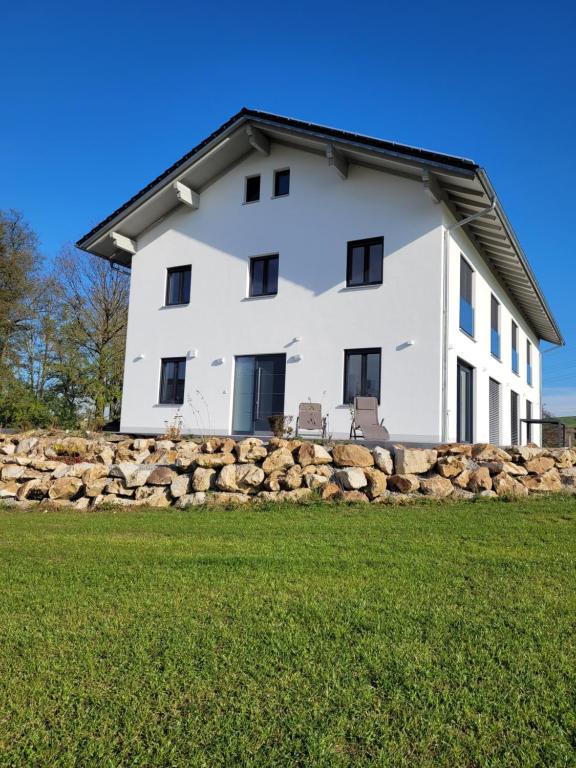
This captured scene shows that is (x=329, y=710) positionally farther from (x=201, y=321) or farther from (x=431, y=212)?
(x=201, y=321)

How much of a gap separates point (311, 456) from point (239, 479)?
3.65 ft

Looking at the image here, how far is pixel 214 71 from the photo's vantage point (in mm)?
13383

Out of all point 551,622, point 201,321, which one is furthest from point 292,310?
point 551,622

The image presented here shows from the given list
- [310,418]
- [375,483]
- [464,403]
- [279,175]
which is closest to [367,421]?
[310,418]

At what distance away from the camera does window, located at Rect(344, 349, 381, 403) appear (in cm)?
1260

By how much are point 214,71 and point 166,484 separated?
1065 centimetres

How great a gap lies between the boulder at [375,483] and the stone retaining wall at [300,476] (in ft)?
0.04

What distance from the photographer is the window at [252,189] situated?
1498cm

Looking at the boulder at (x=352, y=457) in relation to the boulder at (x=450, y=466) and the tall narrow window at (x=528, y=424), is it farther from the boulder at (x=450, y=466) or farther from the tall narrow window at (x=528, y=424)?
the tall narrow window at (x=528, y=424)

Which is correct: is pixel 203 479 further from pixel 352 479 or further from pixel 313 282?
pixel 313 282

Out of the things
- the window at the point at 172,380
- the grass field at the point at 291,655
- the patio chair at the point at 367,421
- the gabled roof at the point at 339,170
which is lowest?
the grass field at the point at 291,655

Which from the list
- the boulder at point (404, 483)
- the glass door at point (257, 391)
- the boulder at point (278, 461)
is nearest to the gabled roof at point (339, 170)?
the glass door at point (257, 391)

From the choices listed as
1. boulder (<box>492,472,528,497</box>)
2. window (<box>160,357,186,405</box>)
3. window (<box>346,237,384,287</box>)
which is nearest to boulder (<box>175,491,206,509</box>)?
boulder (<box>492,472,528,497</box>)

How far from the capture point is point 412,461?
307 inches
